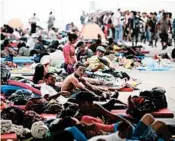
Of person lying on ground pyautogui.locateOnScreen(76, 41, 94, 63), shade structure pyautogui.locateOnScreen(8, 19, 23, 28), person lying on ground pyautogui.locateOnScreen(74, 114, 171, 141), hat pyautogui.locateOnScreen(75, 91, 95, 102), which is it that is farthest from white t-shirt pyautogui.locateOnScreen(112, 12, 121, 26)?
person lying on ground pyautogui.locateOnScreen(74, 114, 171, 141)

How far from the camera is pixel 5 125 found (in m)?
4.49

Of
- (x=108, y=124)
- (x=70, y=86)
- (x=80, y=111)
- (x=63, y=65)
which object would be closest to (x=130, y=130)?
(x=108, y=124)

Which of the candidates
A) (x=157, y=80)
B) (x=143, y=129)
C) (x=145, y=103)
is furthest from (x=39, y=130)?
(x=157, y=80)

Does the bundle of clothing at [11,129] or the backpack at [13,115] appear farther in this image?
the backpack at [13,115]

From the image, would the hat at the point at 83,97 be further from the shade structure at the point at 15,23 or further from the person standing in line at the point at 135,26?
the shade structure at the point at 15,23

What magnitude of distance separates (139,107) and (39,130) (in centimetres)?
149

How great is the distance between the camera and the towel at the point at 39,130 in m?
4.43

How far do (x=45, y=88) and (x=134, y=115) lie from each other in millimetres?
1470

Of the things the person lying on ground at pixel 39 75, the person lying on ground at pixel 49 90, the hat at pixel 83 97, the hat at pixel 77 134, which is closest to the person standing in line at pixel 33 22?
the person lying on ground at pixel 39 75

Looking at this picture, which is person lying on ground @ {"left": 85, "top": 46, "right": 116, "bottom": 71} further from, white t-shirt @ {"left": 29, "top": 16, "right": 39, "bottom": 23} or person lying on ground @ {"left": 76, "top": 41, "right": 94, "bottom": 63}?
white t-shirt @ {"left": 29, "top": 16, "right": 39, "bottom": 23}

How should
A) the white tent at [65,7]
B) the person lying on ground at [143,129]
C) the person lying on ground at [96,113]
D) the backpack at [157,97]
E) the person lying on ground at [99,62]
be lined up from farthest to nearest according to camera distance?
the white tent at [65,7]
the person lying on ground at [99,62]
the backpack at [157,97]
the person lying on ground at [96,113]
the person lying on ground at [143,129]

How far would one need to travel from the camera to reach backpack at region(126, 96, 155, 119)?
17.4 ft

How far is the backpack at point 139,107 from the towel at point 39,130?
4.16ft

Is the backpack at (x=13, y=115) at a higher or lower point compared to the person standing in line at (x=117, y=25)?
lower
